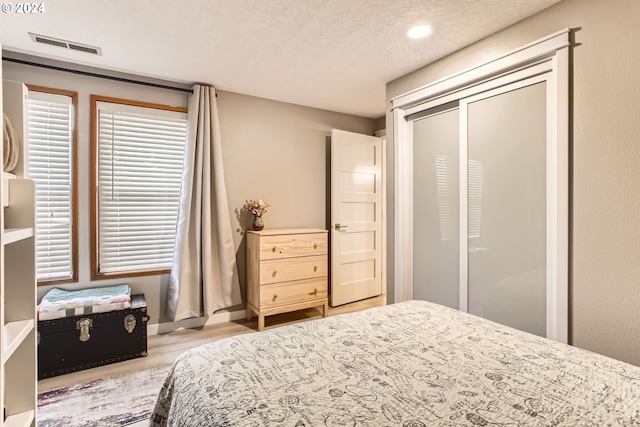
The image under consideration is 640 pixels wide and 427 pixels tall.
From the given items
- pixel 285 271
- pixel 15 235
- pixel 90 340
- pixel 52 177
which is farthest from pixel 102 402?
pixel 52 177

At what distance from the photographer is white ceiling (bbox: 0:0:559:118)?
6.31ft

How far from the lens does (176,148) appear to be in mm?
3191

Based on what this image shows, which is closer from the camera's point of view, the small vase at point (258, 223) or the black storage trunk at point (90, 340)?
the black storage trunk at point (90, 340)

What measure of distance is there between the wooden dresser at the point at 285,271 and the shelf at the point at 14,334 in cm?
196

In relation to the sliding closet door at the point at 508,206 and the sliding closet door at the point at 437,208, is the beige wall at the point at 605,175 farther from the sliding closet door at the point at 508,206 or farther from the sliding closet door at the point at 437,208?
the sliding closet door at the point at 437,208

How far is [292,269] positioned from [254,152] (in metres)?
1.33

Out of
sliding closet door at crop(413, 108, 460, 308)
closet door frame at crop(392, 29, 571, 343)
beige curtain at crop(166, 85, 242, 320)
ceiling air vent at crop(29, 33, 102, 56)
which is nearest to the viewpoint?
closet door frame at crop(392, 29, 571, 343)

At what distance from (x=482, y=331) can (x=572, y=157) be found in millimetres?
1103

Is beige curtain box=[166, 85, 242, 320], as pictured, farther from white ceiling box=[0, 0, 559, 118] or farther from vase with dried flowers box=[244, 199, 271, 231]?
white ceiling box=[0, 0, 559, 118]

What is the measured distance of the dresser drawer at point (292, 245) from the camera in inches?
124

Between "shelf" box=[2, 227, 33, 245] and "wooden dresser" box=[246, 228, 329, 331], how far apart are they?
77.3 inches

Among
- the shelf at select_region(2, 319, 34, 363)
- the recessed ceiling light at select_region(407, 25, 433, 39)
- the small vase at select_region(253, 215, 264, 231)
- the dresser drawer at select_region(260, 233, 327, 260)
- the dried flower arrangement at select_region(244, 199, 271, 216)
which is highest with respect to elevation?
the recessed ceiling light at select_region(407, 25, 433, 39)

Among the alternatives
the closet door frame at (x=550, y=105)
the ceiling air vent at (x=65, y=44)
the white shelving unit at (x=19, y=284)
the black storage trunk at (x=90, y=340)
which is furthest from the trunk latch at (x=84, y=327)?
the closet door frame at (x=550, y=105)

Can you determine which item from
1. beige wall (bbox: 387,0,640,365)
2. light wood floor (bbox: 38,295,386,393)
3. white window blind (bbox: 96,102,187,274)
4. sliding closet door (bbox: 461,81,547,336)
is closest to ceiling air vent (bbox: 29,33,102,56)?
white window blind (bbox: 96,102,187,274)
